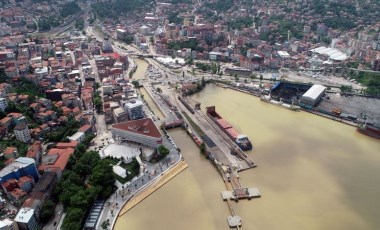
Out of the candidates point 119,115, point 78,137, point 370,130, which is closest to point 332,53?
point 370,130

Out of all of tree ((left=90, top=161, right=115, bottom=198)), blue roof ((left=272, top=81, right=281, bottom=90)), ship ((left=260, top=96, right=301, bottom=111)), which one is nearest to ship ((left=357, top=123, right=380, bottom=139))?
ship ((left=260, top=96, right=301, bottom=111))

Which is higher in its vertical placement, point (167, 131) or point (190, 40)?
point (190, 40)

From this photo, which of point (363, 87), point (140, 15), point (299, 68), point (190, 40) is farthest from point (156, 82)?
point (140, 15)

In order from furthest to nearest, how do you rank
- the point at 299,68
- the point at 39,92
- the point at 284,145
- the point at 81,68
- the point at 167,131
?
1. the point at 299,68
2. the point at 81,68
3. the point at 39,92
4. the point at 167,131
5. the point at 284,145

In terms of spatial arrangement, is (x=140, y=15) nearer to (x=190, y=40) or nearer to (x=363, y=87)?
(x=190, y=40)

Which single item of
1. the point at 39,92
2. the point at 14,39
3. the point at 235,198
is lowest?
the point at 235,198

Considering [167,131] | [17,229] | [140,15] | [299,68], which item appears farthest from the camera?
A: [140,15]
